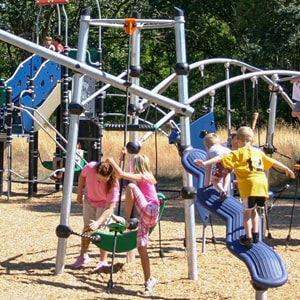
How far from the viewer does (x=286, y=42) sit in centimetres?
2817

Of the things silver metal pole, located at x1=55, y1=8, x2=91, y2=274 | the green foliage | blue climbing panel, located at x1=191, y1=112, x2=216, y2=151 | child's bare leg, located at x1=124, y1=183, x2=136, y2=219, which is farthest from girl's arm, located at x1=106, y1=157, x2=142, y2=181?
the green foliage

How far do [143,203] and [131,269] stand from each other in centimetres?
122

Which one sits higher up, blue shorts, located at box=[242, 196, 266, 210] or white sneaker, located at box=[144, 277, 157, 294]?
blue shorts, located at box=[242, 196, 266, 210]

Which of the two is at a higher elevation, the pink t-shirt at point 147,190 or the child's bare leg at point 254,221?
the pink t-shirt at point 147,190

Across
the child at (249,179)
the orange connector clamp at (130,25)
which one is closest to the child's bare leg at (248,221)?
the child at (249,179)

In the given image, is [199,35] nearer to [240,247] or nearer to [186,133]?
[186,133]

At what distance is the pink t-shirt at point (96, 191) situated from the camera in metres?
8.88

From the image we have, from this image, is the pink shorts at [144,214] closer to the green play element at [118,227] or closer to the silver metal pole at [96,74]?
the green play element at [118,227]

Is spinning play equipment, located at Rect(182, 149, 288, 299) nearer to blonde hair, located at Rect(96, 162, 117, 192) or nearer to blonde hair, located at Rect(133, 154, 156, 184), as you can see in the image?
blonde hair, located at Rect(133, 154, 156, 184)

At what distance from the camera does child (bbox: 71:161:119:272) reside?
8766mm

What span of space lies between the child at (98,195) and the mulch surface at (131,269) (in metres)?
0.46

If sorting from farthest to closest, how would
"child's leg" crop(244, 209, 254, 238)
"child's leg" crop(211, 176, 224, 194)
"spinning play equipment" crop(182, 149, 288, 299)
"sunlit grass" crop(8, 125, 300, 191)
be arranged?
"sunlit grass" crop(8, 125, 300, 191)
"child's leg" crop(211, 176, 224, 194)
"child's leg" crop(244, 209, 254, 238)
"spinning play equipment" crop(182, 149, 288, 299)

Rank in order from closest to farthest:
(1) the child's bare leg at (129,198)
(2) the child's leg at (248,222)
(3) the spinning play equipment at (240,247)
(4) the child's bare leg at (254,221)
→ (3) the spinning play equipment at (240,247)
(2) the child's leg at (248,222)
(4) the child's bare leg at (254,221)
(1) the child's bare leg at (129,198)

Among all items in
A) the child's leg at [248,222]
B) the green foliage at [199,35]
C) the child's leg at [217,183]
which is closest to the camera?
the child's leg at [248,222]
